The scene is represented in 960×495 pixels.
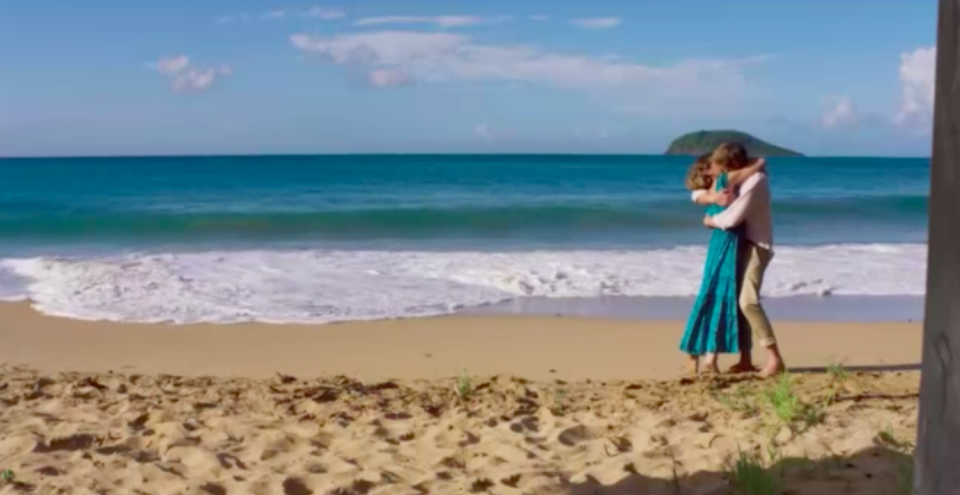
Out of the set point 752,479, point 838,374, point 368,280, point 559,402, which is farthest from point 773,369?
point 368,280

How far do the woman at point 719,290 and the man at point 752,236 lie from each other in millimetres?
52

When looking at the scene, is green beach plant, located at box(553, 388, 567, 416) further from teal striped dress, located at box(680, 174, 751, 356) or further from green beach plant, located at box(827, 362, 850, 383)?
green beach plant, located at box(827, 362, 850, 383)

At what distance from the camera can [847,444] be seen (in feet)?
14.5

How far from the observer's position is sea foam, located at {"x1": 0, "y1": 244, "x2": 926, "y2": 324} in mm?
10180

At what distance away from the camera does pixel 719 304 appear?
21.7 ft

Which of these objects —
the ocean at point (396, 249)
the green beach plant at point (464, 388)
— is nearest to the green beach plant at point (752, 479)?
the green beach plant at point (464, 388)

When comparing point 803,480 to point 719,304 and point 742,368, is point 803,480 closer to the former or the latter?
point 719,304

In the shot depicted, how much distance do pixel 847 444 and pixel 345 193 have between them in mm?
33139

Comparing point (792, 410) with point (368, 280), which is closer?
point (792, 410)

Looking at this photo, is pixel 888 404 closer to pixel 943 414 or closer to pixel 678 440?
pixel 678 440

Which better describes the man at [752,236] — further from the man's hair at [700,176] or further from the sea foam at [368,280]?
the sea foam at [368,280]

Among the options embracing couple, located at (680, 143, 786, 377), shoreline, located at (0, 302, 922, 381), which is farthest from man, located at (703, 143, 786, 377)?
shoreline, located at (0, 302, 922, 381)

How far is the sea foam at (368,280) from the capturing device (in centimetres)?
1018

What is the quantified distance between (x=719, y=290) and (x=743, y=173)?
74 centimetres
